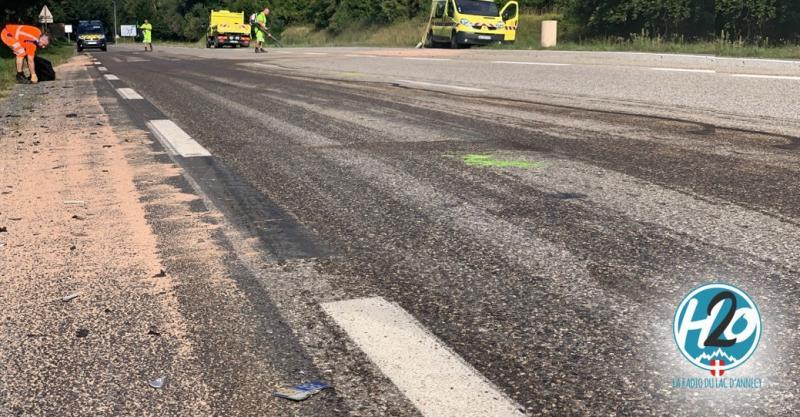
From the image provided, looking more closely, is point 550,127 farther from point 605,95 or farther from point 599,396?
point 599,396

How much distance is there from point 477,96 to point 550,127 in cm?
364

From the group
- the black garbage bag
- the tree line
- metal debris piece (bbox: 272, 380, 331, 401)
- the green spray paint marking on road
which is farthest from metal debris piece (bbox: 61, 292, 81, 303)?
the tree line

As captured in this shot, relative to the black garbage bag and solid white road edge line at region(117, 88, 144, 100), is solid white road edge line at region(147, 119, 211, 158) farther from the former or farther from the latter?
the black garbage bag

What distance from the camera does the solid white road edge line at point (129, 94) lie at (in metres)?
10.9

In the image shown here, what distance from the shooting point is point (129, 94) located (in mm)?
11531

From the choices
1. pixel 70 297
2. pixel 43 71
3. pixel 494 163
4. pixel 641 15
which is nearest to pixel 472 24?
pixel 641 15

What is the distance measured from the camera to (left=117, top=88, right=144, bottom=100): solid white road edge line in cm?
1094

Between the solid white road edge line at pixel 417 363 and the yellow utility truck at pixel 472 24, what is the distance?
28269 mm

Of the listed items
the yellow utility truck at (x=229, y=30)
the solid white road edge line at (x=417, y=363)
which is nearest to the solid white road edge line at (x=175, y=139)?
the solid white road edge line at (x=417, y=363)

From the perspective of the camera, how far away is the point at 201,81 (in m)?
14.4

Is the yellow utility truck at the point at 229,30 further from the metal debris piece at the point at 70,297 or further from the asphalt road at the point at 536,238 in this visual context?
the metal debris piece at the point at 70,297

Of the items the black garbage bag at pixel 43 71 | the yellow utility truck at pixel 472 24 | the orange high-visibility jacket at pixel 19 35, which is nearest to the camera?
the orange high-visibility jacket at pixel 19 35

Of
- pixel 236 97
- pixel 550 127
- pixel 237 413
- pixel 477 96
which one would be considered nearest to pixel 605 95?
pixel 477 96
